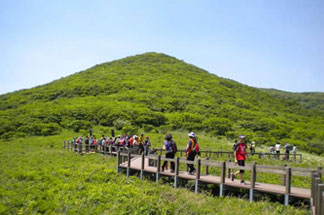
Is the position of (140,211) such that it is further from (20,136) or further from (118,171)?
(20,136)

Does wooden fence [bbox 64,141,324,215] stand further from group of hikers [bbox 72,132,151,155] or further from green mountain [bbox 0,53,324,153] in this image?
green mountain [bbox 0,53,324,153]

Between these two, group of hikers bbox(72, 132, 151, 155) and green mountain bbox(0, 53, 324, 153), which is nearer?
group of hikers bbox(72, 132, 151, 155)

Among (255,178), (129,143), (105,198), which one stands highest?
(255,178)

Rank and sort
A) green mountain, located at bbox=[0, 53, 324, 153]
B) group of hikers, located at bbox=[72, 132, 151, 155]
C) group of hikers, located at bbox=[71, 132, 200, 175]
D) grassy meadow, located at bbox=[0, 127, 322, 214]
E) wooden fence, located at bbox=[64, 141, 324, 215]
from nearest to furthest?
1. wooden fence, located at bbox=[64, 141, 324, 215]
2. grassy meadow, located at bbox=[0, 127, 322, 214]
3. group of hikers, located at bbox=[71, 132, 200, 175]
4. group of hikers, located at bbox=[72, 132, 151, 155]
5. green mountain, located at bbox=[0, 53, 324, 153]

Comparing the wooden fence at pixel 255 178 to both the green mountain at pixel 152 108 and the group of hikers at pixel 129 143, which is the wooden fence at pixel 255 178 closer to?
the group of hikers at pixel 129 143

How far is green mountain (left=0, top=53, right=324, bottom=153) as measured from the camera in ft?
158

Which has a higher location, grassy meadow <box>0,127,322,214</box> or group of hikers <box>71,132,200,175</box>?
group of hikers <box>71,132,200,175</box>

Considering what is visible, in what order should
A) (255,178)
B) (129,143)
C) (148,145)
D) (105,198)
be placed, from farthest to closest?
1. (129,143)
2. (148,145)
3. (105,198)
4. (255,178)

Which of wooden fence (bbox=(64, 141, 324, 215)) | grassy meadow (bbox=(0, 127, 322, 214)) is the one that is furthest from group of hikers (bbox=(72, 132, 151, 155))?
grassy meadow (bbox=(0, 127, 322, 214))

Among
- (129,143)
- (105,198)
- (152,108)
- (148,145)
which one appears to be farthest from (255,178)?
(152,108)

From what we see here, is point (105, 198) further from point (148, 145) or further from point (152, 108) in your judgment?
point (152, 108)

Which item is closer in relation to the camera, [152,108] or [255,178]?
[255,178]

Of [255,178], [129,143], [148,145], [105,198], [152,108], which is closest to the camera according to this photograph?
[255,178]

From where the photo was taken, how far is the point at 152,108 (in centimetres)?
5881
